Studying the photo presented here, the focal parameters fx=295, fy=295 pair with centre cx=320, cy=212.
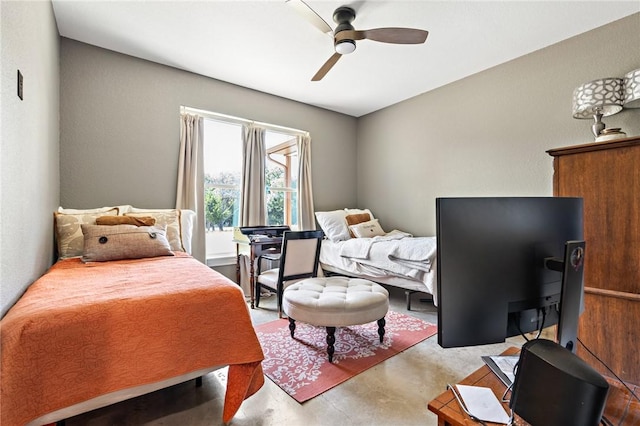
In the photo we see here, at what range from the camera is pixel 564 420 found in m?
0.58

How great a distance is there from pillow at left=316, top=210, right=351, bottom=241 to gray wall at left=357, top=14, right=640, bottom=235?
92 cm

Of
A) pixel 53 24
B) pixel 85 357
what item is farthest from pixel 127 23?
pixel 85 357

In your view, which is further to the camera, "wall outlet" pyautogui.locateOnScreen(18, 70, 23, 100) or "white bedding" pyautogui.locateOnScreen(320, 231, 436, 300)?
"white bedding" pyautogui.locateOnScreen(320, 231, 436, 300)

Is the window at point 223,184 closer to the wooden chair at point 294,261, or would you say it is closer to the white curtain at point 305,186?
the white curtain at point 305,186

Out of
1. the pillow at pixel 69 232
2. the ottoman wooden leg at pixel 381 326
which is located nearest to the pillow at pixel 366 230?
the ottoman wooden leg at pixel 381 326

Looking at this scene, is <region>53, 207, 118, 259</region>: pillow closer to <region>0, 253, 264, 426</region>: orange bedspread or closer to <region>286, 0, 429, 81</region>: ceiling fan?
<region>0, 253, 264, 426</region>: orange bedspread

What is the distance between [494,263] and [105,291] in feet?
5.19

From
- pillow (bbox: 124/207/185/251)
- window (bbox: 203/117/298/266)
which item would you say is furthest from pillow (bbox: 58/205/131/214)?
window (bbox: 203/117/298/266)

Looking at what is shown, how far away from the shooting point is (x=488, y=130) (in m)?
3.54

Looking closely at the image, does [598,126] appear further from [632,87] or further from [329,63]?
[329,63]

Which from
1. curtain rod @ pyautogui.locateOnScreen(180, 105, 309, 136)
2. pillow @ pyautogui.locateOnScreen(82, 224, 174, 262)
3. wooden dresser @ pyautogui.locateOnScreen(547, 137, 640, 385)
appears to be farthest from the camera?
curtain rod @ pyautogui.locateOnScreen(180, 105, 309, 136)

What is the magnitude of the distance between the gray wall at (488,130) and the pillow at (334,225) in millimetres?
916

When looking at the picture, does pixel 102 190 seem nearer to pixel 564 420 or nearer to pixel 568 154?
pixel 564 420

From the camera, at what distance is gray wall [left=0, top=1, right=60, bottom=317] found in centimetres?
128
